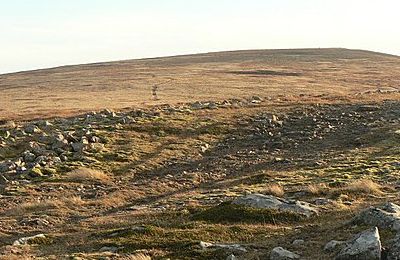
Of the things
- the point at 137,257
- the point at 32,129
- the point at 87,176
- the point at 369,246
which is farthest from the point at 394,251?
the point at 32,129

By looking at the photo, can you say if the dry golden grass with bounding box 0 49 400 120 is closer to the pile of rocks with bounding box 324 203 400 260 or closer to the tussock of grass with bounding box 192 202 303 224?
the tussock of grass with bounding box 192 202 303 224

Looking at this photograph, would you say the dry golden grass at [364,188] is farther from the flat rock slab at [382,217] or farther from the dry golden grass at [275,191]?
the flat rock slab at [382,217]

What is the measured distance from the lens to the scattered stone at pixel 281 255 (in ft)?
40.5

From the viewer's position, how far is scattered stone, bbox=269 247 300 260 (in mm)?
12336

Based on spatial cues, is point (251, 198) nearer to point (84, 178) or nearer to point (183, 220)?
point (183, 220)

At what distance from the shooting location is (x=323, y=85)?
3711 inches

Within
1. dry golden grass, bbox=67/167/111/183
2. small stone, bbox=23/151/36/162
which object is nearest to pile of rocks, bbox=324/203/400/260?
dry golden grass, bbox=67/167/111/183

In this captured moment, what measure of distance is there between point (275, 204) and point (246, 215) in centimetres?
118

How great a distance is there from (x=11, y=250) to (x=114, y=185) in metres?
10.3

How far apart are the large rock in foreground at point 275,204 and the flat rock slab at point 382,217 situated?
2.42m

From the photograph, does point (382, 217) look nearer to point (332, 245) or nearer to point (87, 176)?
point (332, 245)

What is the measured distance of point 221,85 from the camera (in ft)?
308

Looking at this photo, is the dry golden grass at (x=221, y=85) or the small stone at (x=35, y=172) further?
the dry golden grass at (x=221, y=85)

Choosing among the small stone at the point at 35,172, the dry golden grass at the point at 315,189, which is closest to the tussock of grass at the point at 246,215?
the dry golden grass at the point at 315,189
